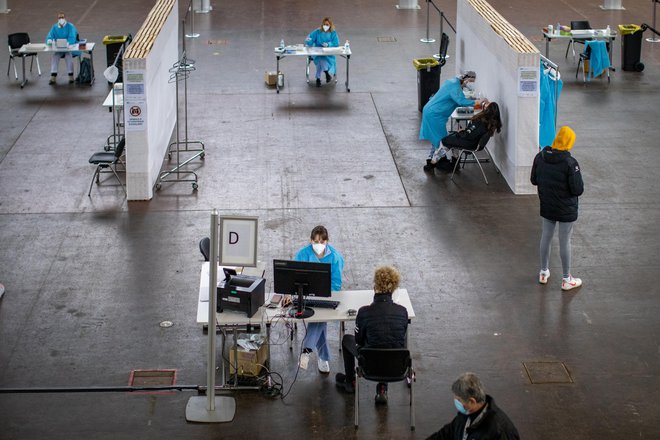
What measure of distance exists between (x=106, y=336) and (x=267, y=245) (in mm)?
2541

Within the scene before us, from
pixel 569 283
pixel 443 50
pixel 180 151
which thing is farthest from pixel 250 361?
pixel 443 50

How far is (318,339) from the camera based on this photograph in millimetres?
9109

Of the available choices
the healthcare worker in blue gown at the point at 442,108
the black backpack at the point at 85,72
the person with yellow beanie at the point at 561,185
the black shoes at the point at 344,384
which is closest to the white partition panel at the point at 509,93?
the healthcare worker in blue gown at the point at 442,108

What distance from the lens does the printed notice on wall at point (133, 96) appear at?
42.3 ft

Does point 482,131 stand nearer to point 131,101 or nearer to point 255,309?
point 131,101

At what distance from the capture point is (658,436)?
815cm

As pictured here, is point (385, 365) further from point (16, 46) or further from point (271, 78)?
point (16, 46)

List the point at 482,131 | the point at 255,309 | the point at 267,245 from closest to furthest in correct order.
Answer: the point at 255,309
the point at 267,245
the point at 482,131

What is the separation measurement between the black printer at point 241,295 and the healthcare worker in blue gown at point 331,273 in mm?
545

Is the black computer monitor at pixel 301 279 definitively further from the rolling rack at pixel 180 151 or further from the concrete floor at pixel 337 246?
the rolling rack at pixel 180 151

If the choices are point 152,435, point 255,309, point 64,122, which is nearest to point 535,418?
point 255,309

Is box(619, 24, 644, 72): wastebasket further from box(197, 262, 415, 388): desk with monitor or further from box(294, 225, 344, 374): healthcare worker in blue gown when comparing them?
box(294, 225, 344, 374): healthcare worker in blue gown

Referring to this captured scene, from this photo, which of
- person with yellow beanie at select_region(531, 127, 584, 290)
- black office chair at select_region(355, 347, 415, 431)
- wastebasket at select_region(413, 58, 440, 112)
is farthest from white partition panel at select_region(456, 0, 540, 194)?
black office chair at select_region(355, 347, 415, 431)

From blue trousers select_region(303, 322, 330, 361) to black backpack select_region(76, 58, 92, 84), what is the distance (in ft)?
34.8
